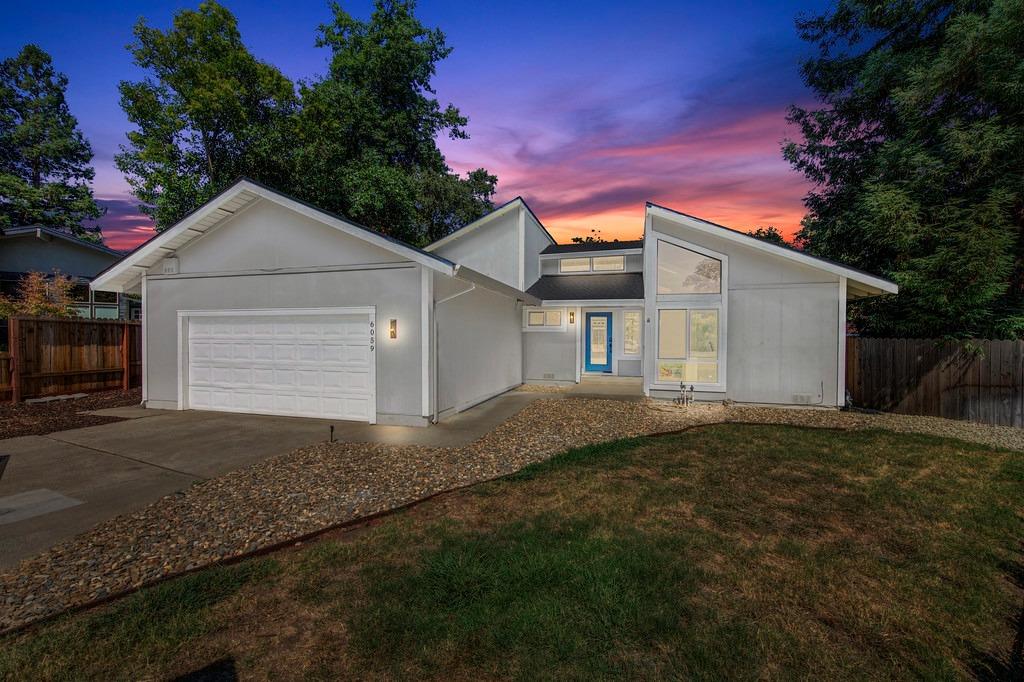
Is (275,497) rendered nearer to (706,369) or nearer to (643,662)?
(643,662)

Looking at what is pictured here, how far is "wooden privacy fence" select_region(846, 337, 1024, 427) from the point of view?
916 cm

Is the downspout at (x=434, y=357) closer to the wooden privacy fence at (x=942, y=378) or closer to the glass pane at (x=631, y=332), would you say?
the glass pane at (x=631, y=332)

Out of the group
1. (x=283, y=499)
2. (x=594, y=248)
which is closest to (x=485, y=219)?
(x=594, y=248)

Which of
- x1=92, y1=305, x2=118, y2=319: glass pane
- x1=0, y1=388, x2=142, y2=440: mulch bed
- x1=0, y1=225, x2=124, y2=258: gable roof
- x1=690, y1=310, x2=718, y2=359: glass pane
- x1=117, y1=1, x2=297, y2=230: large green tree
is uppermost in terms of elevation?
x1=117, y1=1, x2=297, y2=230: large green tree

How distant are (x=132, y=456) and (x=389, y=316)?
14.5 ft

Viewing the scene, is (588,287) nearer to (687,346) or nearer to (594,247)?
(594,247)

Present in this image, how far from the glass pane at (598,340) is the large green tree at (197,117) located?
48.8 ft

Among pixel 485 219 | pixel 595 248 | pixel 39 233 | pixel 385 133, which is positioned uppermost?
pixel 385 133

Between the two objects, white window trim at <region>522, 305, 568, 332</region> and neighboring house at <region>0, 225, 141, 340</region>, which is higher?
neighboring house at <region>0, 225, 141, 340</region>

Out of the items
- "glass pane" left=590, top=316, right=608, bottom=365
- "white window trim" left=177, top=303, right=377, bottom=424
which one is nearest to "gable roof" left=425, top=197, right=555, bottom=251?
"glass pane" left=590, top=316, right=608, bottom=365

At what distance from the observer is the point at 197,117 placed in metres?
18.3

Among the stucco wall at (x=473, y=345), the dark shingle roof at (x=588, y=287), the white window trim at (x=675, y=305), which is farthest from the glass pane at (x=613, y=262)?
the stucco wall at (x=473, y=345)

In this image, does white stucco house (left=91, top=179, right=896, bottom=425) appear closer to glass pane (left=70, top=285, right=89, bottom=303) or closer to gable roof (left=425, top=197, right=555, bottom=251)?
gable roof (left=425, top=197, right=555, bottom=251)

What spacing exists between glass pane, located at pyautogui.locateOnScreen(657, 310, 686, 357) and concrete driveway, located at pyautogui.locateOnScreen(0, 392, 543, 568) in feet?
14.7
